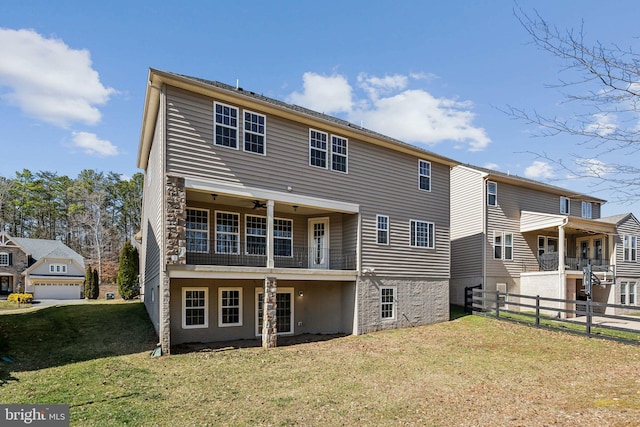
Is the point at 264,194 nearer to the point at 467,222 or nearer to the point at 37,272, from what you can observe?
the point at 467,222

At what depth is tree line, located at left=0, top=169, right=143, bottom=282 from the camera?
170 ft

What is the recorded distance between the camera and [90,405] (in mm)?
7238

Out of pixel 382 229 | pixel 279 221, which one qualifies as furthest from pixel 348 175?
pixel 279 221

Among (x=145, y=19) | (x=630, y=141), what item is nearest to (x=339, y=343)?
(x=630, y=141)

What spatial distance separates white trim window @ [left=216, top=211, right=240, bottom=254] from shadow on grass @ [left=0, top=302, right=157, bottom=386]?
383cm

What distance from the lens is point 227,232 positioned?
15.1 meters

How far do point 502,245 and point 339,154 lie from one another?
12.5 meters

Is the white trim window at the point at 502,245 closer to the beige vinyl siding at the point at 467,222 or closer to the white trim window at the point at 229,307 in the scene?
the beige vinyl siding at the point at 467,222

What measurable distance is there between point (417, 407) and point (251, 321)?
8833 mm

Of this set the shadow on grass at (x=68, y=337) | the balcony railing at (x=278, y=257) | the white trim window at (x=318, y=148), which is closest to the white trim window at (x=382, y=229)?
the balcony railing at (x=278, y=257)

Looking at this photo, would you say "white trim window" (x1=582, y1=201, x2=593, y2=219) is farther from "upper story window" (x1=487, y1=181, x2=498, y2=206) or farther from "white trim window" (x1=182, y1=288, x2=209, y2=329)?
"white trim window" (x1=182, y1=288, x2=209, y2=329)

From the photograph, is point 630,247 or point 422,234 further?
point 630,247

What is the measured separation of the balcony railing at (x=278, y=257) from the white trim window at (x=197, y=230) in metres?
0.22

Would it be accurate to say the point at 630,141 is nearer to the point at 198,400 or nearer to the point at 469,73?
the point at 469,73
